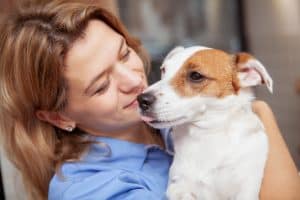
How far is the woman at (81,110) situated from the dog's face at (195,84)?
0.10 meters

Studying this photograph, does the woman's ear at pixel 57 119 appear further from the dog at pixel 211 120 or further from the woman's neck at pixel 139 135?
the dog at pixel 211 120

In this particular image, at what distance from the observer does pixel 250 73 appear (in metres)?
1.11

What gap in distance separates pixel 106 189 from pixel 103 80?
10.8 inches

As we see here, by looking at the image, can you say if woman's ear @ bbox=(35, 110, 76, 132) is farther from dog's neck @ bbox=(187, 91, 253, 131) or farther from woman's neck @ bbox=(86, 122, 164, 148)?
dog's neck @ bbox=(187, 91, 253, 131)

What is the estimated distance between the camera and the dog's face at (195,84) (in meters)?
1.05

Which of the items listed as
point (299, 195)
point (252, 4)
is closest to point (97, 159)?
point (299, 195)

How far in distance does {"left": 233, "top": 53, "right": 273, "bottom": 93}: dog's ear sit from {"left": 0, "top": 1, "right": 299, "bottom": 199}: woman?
13cm

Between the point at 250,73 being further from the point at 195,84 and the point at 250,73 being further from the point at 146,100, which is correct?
the point at 146,100

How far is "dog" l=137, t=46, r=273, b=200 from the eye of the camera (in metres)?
1.05

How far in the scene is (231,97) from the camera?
110 cm

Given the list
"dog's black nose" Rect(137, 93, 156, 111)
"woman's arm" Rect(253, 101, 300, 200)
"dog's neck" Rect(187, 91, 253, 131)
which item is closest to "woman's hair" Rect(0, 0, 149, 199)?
"dog's black nose" Rect(137, 93, 156, 111)

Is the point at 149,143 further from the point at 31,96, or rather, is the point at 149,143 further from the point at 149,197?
the point at 31,96

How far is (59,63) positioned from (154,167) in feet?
1.27

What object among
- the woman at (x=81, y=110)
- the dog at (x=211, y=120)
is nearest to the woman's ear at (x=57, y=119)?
the woman at (x=81, y=110)
